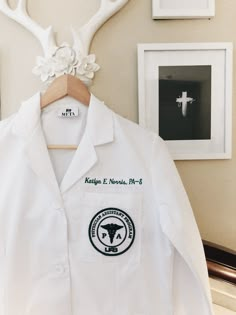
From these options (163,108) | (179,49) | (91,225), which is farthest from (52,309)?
(179,49)

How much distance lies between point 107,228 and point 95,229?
3 centimetres

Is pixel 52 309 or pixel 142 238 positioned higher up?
pixel 142 238

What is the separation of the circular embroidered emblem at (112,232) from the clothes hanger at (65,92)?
0.63 feet

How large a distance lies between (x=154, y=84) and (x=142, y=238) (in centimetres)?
46

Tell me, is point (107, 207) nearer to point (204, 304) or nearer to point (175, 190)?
point (175, 190)

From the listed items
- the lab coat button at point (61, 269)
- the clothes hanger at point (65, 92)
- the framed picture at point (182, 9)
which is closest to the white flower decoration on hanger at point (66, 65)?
the clothes hanger at point (65, 92)

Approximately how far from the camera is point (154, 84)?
101 cm

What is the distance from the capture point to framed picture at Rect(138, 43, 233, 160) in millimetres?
1008

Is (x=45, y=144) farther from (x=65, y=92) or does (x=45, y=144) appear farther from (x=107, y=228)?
(x=107, y=228)

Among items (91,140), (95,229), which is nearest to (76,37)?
(91,140)

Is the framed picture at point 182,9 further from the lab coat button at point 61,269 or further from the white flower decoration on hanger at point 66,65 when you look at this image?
the lab coat button at point 61,269

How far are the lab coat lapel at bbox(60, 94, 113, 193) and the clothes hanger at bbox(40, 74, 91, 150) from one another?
0.09ft

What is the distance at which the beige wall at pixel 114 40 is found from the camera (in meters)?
1.01

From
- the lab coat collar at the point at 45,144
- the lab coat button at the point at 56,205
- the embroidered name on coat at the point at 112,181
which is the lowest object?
the lab coat button at the point at 56,205
